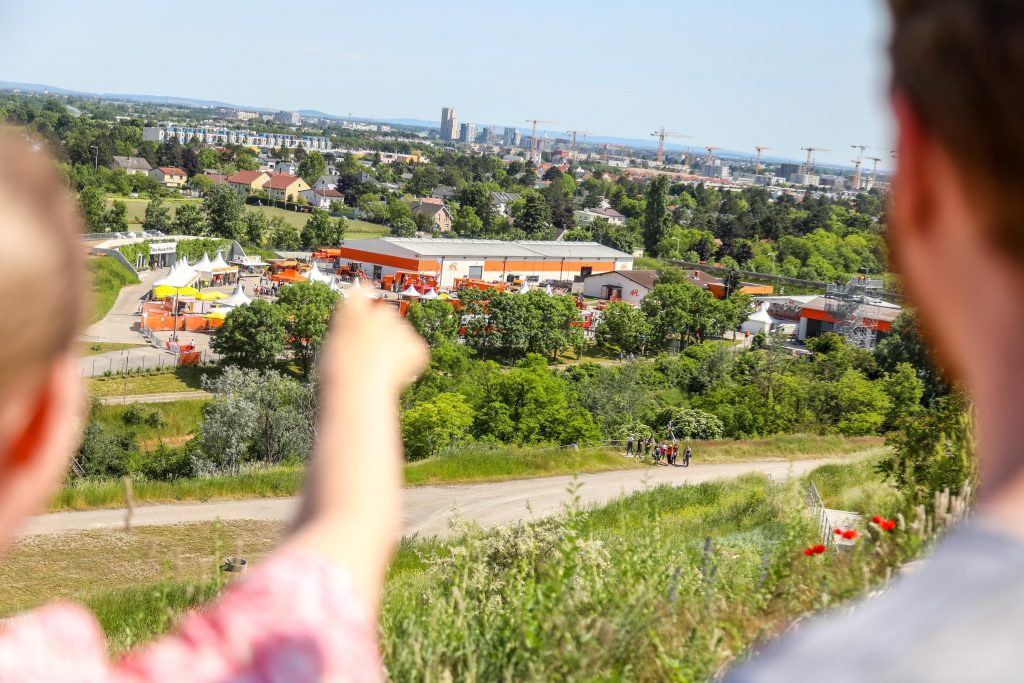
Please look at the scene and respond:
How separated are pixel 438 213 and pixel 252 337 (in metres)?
31.8

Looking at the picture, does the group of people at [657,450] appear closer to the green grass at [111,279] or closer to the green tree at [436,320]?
the green tree at [436,320]

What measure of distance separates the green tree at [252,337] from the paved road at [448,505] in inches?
366

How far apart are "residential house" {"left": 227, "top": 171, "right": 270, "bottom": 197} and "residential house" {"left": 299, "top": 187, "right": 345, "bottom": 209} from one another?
253cm

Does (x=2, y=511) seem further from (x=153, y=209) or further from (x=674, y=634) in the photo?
(x=153, y=209)

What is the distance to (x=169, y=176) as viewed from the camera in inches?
2248

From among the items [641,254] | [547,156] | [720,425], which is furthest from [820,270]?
[547,156]

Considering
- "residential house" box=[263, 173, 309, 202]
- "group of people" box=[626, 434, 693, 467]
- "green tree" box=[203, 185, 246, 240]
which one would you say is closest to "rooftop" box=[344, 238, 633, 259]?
"green tree" box=[203, 185, 246, 240]

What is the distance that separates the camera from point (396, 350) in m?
0.54

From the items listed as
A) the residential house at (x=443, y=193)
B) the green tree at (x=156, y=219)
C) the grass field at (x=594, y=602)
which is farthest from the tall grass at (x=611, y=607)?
A: the residential house at (x=443, y=193)

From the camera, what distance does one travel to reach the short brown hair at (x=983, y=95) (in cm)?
30

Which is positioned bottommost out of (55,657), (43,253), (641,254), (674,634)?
(641,254)

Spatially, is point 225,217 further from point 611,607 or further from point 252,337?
point 611,607

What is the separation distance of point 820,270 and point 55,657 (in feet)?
142

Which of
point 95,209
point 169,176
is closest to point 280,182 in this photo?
point 169,176
